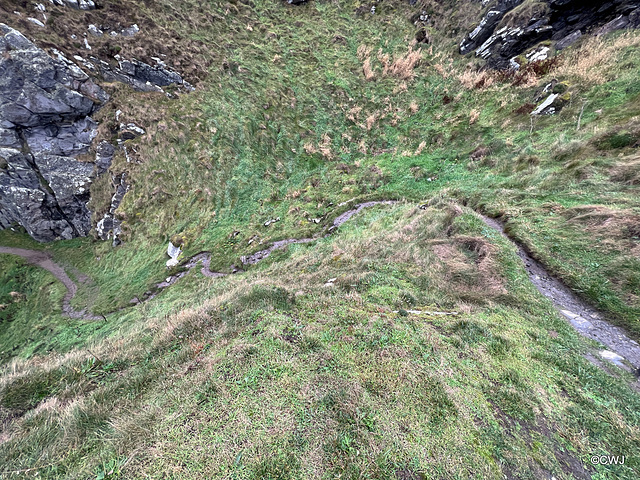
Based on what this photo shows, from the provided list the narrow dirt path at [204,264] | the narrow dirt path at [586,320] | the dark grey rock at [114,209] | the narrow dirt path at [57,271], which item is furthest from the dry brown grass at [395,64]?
the narrow dirt path at [57,271]

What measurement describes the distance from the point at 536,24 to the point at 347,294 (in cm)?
4262

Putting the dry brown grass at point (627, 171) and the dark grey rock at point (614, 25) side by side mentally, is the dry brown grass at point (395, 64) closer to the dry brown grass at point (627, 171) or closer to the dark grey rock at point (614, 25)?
the dark grey rock at point (614, 25)

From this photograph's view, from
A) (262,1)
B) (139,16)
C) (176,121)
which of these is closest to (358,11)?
(262,1)

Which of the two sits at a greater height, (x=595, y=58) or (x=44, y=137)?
(x=595, y=58)

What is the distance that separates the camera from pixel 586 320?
8.91m

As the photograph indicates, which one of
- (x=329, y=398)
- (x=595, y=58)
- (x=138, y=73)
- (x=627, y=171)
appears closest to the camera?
(x=329, y=398)

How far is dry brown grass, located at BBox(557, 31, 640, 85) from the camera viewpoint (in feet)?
71.9

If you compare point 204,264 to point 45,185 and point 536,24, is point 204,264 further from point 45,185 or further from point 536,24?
point 536,24

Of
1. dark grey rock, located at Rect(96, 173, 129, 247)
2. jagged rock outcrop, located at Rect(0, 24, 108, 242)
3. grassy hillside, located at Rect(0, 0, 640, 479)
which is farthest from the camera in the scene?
dark grey rock, located at Rect(96, 173, 129, 247)

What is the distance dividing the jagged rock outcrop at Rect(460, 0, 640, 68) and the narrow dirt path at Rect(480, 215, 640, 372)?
3160 centimetres

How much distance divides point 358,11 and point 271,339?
66388 mm

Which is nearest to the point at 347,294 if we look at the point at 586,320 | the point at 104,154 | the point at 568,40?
the point at 586,320

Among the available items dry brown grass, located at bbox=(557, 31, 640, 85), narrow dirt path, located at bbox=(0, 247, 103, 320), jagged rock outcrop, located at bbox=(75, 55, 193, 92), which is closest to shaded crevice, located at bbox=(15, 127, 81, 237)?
narrow dirt path, located at bbox=(0, 247, 103, 320)

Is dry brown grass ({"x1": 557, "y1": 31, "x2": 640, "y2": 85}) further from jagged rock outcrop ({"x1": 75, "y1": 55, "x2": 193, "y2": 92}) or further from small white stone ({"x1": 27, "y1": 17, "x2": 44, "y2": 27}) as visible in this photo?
small white stone ({"x1": 27, "y1": 17, "x2": 44, "y2": 27})
